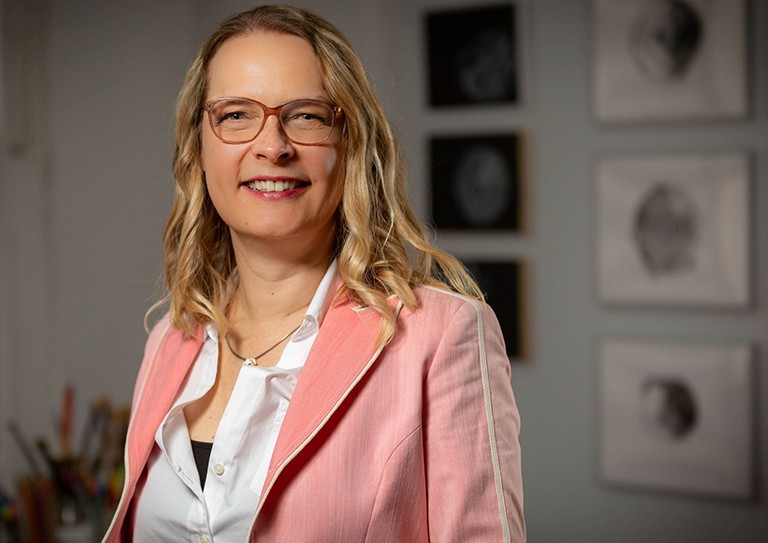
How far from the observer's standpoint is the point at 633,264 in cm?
287

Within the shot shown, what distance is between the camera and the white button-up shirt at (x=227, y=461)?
1.27 metres

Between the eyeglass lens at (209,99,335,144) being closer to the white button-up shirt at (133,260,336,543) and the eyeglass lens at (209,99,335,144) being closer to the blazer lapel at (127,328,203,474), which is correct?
the white button-up shirt at (133,260,336,543)

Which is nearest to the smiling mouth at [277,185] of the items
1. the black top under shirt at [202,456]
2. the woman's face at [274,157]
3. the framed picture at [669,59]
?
the woman's face at [274,157]

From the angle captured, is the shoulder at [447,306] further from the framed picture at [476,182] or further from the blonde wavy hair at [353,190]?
the framed picture at [476,182]

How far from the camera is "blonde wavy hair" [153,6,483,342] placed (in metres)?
Result: 1.30

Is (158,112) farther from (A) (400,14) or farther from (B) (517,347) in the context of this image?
(B) (517,347)

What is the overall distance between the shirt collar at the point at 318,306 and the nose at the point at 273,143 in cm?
20

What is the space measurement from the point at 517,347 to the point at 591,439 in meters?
0.37

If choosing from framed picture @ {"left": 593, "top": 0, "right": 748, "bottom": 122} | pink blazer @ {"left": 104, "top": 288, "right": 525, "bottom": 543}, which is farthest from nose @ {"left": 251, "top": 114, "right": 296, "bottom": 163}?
framed picture @ {"left": 593, "top": 0, "right": 748, "bottom": 122}

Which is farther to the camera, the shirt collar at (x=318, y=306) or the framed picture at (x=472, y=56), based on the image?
the framed picture at (x=472, y=56)

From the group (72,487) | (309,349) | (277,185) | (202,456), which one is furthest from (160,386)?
(72,487)

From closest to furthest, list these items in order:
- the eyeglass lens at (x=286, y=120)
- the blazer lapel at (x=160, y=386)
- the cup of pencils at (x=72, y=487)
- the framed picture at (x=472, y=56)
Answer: the eyeglass lens at (x=286, y=120) < the blazer lapel at (x=160, y=386) < the cup of pencils at (x=72, y=487) < the framed picture at (x=472, y=56)

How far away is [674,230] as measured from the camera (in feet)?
9.21

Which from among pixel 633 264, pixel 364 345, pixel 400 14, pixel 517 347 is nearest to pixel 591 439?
pixel 517 347
